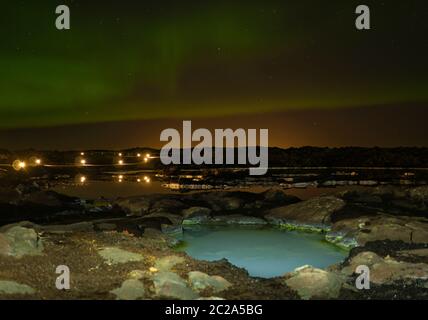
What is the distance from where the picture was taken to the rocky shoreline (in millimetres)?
15359

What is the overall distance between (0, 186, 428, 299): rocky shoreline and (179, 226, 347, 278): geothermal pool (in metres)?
1.23

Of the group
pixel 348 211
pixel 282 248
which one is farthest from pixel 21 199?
pixel 348 211

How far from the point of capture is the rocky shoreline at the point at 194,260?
1536 cm

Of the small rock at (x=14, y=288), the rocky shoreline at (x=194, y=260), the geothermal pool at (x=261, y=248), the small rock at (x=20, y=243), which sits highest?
the small rock at (x=20, y=243)

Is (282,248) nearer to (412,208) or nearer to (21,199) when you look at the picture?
(412,208)

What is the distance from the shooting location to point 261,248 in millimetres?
26969

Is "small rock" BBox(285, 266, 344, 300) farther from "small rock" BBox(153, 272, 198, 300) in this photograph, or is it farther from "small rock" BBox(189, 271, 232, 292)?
"small rock" BBox(153, 272, 198, 300)

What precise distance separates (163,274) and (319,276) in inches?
217

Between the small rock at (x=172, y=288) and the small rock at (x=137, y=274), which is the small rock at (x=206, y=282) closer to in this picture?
the small rock at (x=172, y=288)

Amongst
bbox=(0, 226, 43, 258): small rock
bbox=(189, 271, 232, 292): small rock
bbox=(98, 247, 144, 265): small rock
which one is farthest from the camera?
bbox=(98, 247, 144, 265): small rock

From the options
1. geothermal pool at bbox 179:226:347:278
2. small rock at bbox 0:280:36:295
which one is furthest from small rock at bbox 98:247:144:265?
geothermal pool at bbox 179:226:347:278

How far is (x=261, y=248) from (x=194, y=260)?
8314mm

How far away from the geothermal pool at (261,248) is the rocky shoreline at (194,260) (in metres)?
1.23

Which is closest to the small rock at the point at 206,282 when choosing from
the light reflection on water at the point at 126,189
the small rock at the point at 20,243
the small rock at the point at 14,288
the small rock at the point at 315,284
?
the small rock at the point at 315,284
